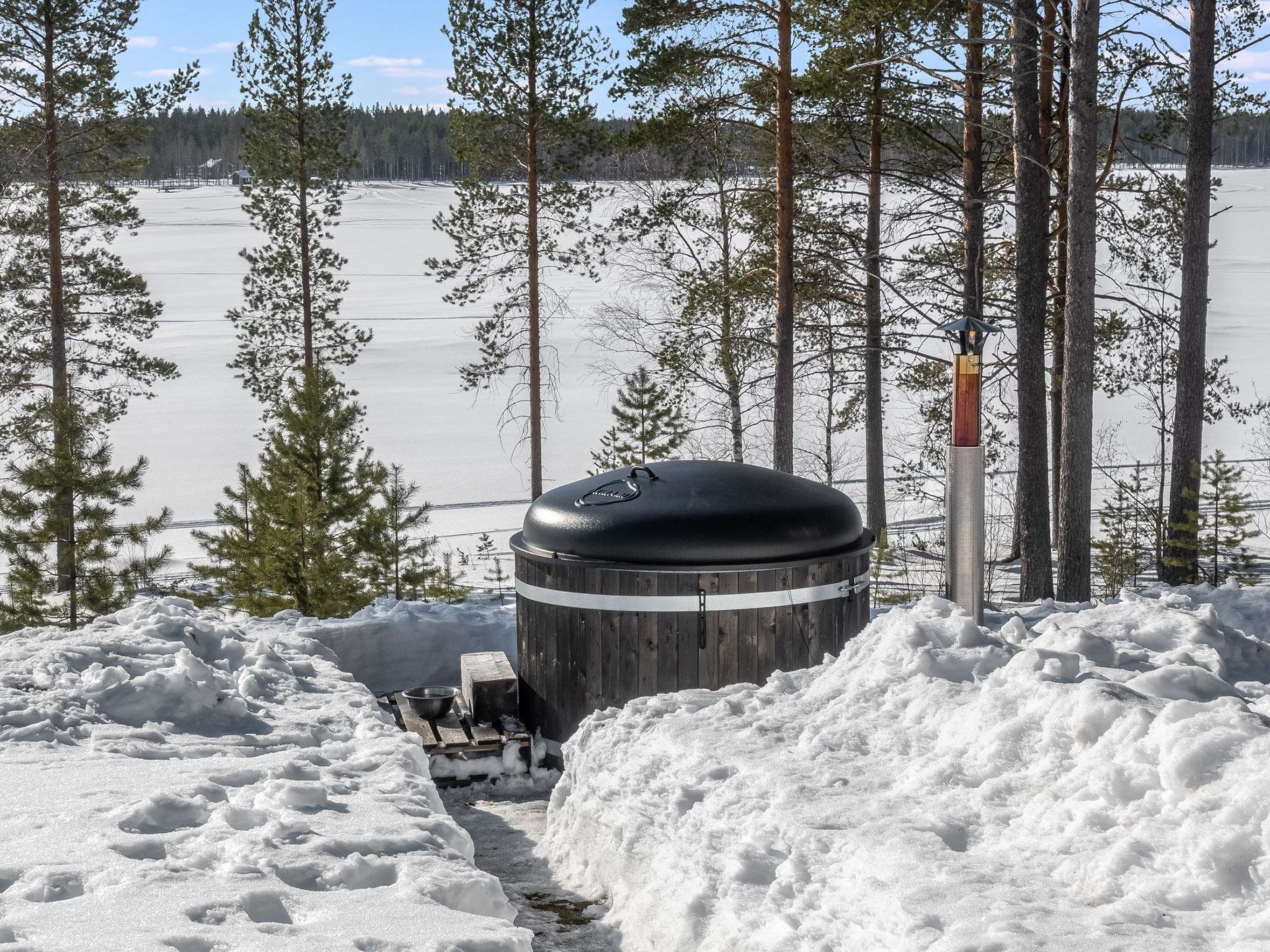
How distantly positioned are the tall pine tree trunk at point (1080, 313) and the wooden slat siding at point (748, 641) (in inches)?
211

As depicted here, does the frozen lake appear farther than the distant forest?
No

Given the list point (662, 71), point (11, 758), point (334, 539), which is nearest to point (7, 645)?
point (11, 758)

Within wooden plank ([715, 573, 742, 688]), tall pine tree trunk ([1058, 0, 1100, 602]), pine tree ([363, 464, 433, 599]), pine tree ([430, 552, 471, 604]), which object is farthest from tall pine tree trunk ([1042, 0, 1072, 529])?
wooden plank ([715, 573, 742, 688])

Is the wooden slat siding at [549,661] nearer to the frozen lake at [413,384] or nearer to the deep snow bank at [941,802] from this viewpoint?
the deep snow bank at [941,802]

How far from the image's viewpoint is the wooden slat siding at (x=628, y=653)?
6066 mm

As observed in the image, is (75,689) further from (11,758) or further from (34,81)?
(34,81)

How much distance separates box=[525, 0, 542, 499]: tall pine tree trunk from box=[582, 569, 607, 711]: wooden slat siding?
12.2m

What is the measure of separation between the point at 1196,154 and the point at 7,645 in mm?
12328

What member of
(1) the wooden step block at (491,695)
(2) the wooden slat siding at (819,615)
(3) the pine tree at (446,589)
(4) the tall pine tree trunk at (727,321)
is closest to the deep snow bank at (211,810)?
(1) the wooden step block at (491,695)

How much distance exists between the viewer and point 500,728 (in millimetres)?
6527

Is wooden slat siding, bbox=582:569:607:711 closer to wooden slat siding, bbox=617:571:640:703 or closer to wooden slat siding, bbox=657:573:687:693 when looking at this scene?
wooden slat siding, bbox=617:571:640:703

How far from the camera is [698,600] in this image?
6.00 meters

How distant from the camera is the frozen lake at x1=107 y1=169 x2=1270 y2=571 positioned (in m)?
A: 25.3

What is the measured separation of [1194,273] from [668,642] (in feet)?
31.2
